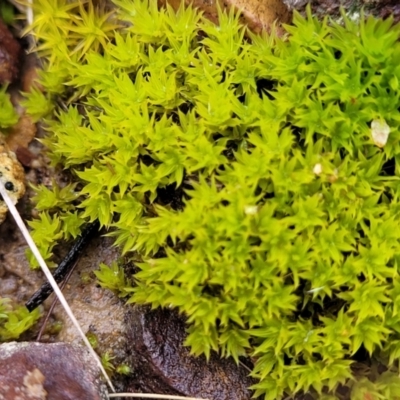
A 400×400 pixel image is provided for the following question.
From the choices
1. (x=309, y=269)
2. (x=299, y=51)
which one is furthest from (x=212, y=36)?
(x=309, y=269)

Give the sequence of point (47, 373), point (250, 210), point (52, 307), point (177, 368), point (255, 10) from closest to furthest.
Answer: point (250, 210) < point (47, 373) < point (177, 368) < point (255, 10) < point (52, 307)

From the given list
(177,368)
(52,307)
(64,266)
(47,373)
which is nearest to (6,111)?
(64,266)

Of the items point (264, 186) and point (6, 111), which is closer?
point (264, 186)

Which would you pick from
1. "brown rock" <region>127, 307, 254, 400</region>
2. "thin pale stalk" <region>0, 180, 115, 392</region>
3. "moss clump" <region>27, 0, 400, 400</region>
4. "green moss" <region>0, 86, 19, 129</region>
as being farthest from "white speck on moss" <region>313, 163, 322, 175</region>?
"green moss" <region>0, 86, 19, 129</region>

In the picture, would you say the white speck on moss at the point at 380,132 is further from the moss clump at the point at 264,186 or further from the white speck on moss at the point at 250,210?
the white speck on moss at the point at 250,210

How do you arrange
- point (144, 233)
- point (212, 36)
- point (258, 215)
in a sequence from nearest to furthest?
1. point (258, 215)
2. point (144, 233)
3. point (212, 36)

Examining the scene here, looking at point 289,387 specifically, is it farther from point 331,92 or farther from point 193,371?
point 331,92

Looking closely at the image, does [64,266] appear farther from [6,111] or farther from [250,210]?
[250,210]
